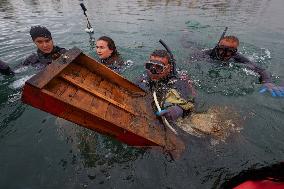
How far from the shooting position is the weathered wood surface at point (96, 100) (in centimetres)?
328

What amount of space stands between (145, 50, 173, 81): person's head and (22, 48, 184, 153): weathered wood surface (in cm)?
44

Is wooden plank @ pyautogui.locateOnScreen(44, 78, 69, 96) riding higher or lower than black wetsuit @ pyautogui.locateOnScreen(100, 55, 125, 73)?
higher

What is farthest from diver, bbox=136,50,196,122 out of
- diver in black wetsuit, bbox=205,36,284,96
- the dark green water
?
diver in black wetsuit, bbox=205,36,284,96

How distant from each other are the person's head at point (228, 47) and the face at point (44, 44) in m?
4.90

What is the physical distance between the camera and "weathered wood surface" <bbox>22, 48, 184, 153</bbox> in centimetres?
328

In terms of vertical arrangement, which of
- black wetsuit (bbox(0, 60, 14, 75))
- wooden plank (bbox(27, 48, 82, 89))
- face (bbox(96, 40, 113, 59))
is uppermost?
wooden plank (bbox(27, 48, 82, 89))

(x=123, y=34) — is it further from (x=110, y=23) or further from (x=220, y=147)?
(x=220, y=147)

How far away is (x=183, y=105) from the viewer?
4.91 meters

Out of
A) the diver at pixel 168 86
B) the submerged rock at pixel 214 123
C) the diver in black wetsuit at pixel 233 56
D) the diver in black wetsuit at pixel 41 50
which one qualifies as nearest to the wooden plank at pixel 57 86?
the diver at pixel 168 86

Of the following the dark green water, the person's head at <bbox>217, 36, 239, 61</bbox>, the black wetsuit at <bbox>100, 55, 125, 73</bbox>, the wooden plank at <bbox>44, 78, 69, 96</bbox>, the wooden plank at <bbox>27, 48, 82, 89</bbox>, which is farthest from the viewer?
the person's head at <bbox>217, 36, 239, 61</bbox>

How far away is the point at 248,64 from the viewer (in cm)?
796


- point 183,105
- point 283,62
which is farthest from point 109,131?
point 283,62

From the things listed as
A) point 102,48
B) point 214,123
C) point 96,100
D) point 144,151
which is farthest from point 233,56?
point 96,100

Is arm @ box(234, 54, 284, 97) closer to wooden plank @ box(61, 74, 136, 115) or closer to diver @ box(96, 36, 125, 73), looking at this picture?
diver @ box(96, 36, 125, 73)
